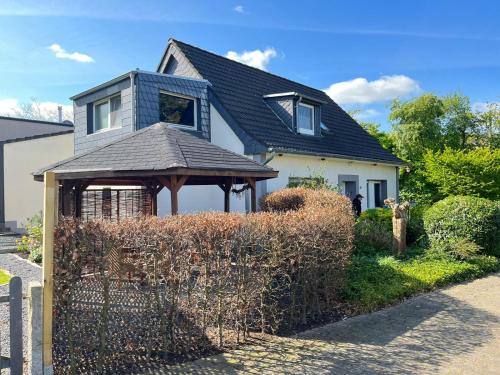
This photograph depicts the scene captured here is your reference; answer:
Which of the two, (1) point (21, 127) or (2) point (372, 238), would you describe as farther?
(1) point (21, 127)

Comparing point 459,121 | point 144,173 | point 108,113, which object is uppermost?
point 459,121

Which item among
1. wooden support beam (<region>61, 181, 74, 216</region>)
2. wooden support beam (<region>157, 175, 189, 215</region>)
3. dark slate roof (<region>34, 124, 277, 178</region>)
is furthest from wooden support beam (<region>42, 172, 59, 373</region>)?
wooden support beam (<region>61, 181, 74, 216</region>)

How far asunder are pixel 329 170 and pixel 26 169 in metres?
12.4

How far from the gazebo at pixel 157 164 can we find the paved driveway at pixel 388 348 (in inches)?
144

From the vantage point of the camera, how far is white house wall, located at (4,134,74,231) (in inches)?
670

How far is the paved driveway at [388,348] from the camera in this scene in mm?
4539

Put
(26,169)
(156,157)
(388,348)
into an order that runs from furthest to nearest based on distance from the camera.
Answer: (26,169) → (156,157) → (388,348)

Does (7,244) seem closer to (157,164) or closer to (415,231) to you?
(157,164)

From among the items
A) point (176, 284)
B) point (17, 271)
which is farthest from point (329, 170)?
point (176, 284)

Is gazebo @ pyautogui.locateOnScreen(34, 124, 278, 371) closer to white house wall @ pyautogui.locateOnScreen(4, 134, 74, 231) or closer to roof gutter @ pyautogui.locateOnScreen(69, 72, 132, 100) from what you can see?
roof gutter @ pyautogui.locateOnScreen(69, 72, 132, 100)

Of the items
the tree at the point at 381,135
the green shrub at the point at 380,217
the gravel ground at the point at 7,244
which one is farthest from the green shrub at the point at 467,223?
the tree at the point at 381,135

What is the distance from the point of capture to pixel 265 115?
16.0 meters

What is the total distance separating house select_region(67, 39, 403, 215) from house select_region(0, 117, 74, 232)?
1728 millimetres

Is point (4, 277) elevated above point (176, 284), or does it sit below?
below
